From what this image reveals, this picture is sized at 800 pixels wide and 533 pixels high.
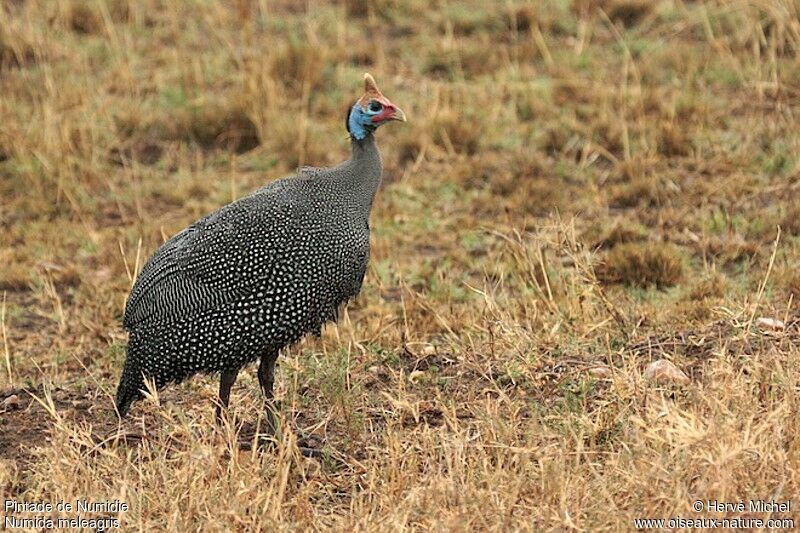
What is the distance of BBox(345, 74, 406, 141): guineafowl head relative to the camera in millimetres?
4539

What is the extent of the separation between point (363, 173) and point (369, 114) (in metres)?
0.20

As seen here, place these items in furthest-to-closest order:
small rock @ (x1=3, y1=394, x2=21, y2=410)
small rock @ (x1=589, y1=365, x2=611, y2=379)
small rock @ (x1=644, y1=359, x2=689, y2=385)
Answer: small rock @ (x1=3, y1=394, x2=21, y2=410)
small rock @ (x1=589, y1=365, x2=611, y2=379)
small rock @ (x1=644, y1=359, x2=689, y2=385)

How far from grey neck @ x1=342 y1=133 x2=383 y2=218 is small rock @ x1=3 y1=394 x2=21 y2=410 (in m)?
1.30

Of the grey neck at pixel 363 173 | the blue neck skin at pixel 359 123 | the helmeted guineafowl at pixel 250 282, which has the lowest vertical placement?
the helmeted guineafowl at pixel 250 282

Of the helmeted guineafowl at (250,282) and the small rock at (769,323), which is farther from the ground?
the helmeted guineafowl at (250,282)

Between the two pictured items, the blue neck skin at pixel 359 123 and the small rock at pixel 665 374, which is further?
the blue neck skin at pixel 359 123

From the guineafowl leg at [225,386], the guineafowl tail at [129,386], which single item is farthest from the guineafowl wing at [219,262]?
the guineafowl leg at [225,386]

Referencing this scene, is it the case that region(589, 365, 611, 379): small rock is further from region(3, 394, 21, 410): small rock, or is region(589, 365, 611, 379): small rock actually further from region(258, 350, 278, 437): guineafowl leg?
region(3, 394, 21, 410): small rock

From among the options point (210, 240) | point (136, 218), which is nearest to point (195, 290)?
point (210, 240)

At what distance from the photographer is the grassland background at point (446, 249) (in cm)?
364

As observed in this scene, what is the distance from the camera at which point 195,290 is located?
4277 millimetres

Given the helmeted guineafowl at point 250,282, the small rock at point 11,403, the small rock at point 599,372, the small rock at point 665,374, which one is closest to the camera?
the helmeted guineafowl at point 250,282

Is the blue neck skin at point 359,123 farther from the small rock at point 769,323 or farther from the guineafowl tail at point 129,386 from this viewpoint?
the small rock at point 769,323

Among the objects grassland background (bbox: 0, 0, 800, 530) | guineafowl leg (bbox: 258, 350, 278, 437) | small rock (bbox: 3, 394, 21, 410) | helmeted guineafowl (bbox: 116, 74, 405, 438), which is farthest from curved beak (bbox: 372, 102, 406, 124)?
small rock (bbox: 3, 394, 21, 410)
